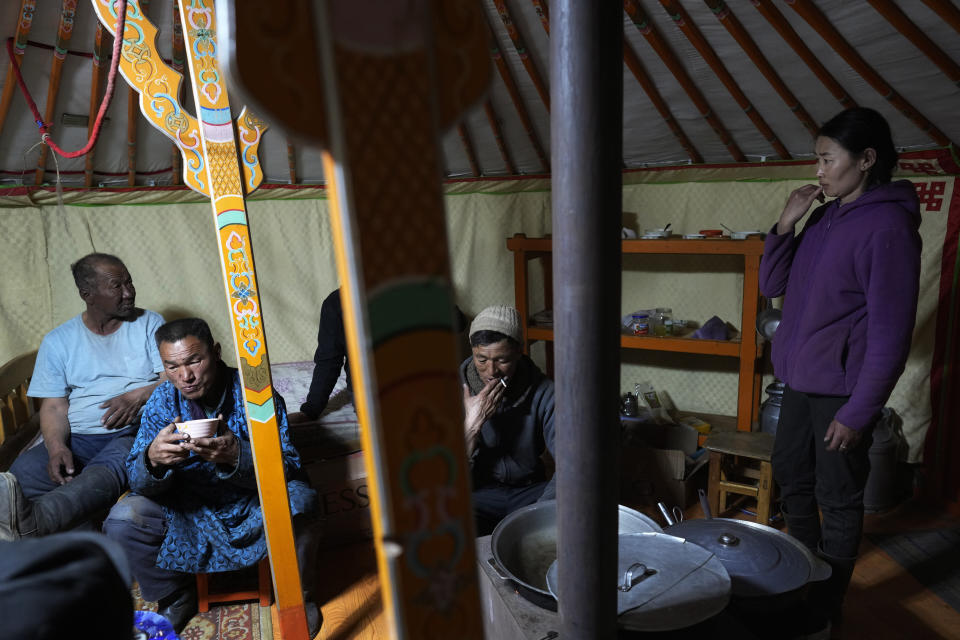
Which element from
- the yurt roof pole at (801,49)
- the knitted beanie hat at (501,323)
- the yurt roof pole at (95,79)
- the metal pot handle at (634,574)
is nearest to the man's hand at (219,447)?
the knitted beanie hat at (501,323)

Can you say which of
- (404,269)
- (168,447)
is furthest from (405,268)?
(168,447)

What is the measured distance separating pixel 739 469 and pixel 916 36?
1.81 m

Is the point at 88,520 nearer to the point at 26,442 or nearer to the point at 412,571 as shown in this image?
the point at 26,442

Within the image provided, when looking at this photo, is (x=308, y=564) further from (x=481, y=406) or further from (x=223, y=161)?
(x=223, y=161)

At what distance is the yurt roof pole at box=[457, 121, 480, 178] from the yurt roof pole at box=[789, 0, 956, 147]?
177cm

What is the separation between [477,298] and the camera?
13.1ft

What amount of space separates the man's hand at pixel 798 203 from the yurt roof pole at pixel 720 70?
105 centimetres

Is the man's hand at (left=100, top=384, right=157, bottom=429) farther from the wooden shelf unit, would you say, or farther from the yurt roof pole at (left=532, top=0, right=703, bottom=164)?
the yurt roof pole at (left=532, top=0, right=703, bottom=164)

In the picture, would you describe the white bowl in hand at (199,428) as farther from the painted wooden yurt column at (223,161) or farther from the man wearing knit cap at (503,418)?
the man wearing knit cap at (503,418)

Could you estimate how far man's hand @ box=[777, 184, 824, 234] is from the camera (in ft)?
6.03

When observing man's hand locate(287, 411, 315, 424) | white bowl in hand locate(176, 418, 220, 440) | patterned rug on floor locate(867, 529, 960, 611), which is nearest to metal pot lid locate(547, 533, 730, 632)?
white bowl in hand locate(176, 418, 220, 440)

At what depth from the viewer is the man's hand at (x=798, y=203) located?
1839 millimetres

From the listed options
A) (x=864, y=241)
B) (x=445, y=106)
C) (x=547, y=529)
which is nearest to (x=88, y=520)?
(x=547, y=529)

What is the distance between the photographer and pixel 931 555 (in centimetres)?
247
